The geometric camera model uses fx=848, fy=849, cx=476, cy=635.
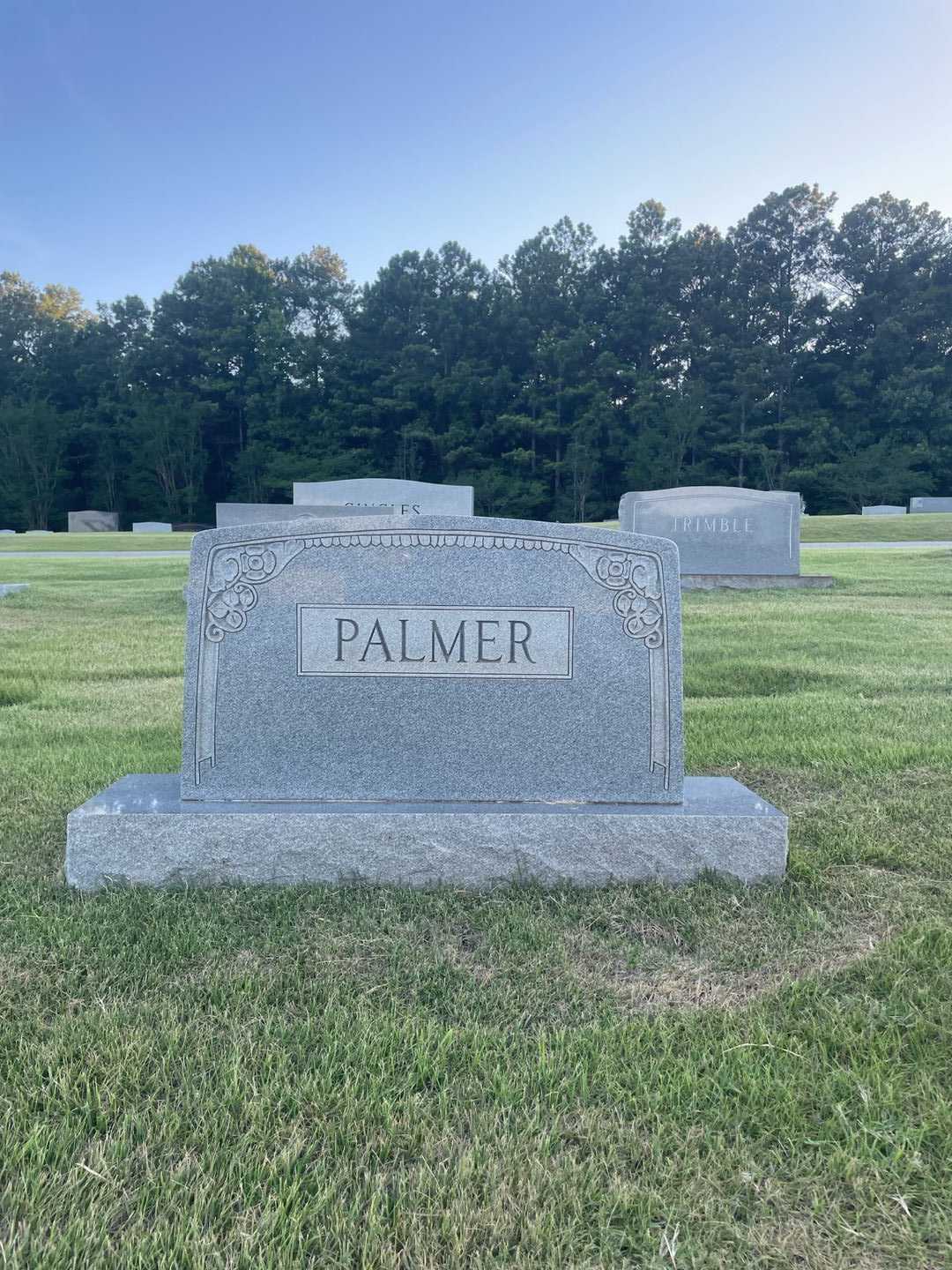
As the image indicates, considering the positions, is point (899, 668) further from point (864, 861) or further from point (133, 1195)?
point (133, 1195)

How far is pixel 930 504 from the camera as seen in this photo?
31531 millimetres

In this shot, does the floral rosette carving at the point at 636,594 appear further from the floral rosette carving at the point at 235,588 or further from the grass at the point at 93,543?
the grass at the point at 93,543

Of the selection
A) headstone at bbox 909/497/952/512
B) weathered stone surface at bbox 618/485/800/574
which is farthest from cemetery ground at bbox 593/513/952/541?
headstone at bbox 909/497/952/512

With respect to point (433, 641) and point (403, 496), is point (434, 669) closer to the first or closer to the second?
point (433, 641)

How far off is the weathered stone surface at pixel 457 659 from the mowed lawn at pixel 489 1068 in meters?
0.38

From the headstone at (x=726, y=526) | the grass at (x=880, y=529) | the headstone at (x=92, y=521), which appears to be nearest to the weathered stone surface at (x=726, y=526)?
the headstone at (x=726, y=526)

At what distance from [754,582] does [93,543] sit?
16.6 m

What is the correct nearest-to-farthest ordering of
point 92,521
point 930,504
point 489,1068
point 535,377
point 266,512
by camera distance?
point 489,1068 → point 266,512 → point 930,504 → point 92,521 → point 535,377

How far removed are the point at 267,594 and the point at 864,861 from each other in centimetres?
203

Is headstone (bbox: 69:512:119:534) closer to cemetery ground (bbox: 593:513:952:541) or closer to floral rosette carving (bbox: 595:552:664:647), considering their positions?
cemetery ground (bbox: 593:513:952:541)

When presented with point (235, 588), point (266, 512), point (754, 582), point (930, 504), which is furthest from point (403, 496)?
point (930, 504)

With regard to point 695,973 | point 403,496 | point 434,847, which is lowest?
point 695,973

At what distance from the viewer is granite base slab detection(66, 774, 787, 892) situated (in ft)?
8.22

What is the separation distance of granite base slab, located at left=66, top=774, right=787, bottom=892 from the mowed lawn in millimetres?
90
